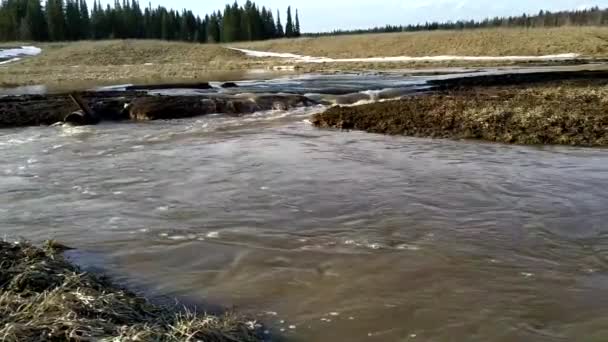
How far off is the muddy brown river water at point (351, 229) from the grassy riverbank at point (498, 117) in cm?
94

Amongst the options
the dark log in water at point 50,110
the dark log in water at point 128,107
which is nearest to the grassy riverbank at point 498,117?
the dark log in water at point 128,107

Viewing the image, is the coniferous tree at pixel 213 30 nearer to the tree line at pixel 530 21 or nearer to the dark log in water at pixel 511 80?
the tree line at pixel 530 21

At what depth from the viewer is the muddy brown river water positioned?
5.52 m

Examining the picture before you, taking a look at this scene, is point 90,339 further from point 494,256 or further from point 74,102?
point 74,102

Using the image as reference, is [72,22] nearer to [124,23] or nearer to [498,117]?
[124,23]

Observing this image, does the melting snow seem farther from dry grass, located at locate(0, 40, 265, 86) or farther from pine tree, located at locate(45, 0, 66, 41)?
pine tree, located at locate(45, 0, 66, 41)

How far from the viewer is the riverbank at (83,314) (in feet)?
13.9

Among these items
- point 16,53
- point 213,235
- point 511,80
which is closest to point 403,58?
point 511,80

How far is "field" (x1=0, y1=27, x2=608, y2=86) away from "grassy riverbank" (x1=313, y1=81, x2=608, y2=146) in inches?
1125

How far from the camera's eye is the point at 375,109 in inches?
752

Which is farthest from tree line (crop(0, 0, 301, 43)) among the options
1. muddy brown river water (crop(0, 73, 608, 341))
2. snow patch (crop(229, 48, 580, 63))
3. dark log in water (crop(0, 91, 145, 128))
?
muddy brown river water (crop(0, 73, 608, 341))

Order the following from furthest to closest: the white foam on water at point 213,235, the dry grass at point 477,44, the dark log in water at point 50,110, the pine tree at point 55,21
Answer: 1. the pine tree at point 55,21
2. the dry grass at point 477,44
3. the dark log in water at point 50,110
4. the white foam on water at point 213,235

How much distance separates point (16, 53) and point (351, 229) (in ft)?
232

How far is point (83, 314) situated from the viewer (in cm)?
465
